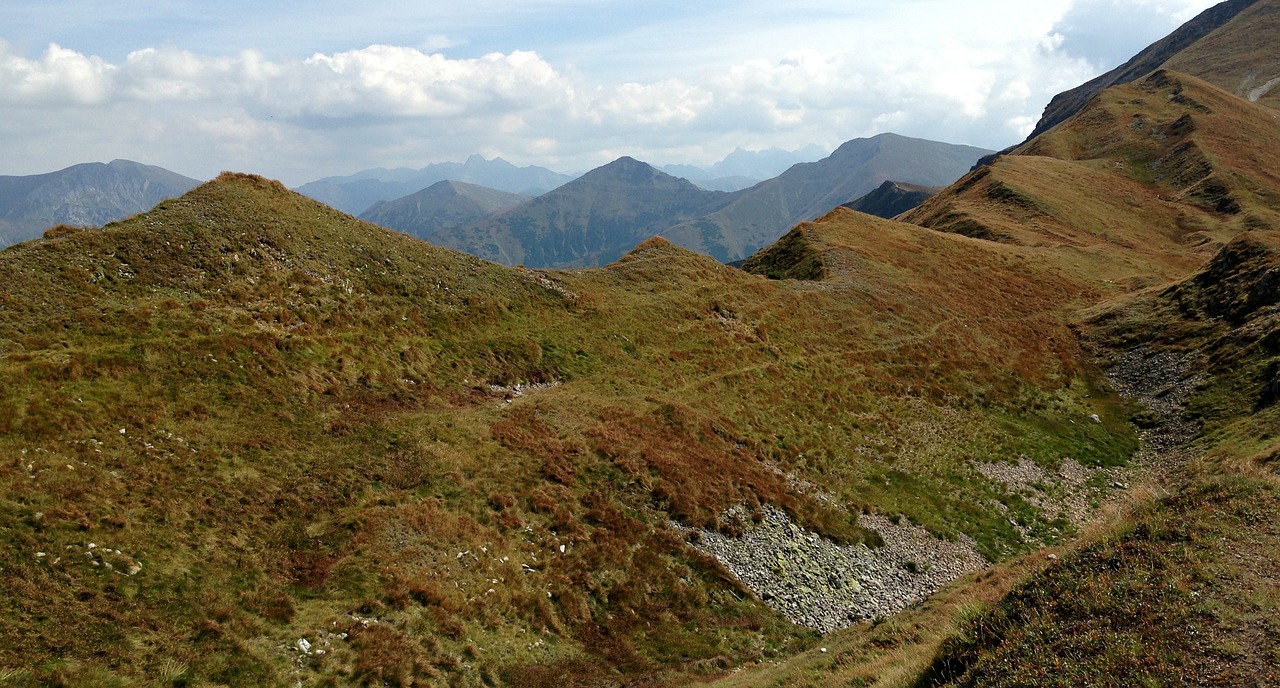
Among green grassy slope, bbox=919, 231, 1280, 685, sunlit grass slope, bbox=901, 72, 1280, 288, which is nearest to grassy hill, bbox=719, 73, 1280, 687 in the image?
green grassy slope, bbox=919, 231, 1280, 685

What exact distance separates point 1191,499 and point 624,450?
2297 cm

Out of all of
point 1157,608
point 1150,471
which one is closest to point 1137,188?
point 1150,471

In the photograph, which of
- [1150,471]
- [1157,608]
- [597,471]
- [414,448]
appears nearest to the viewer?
[1157,608]

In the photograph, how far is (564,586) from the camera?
950 inches

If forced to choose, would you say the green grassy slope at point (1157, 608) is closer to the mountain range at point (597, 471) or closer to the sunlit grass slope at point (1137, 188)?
the mountain range at point (597, 471)

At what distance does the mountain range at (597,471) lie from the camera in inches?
594

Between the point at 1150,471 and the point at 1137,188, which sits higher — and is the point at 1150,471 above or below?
below

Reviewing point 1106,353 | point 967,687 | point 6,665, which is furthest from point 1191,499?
point 1106,353

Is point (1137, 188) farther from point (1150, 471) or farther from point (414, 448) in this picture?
point (414, 448)

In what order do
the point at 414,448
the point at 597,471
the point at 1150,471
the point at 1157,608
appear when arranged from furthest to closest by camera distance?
the point at 1150,471, the point at 597,471, the point at 414,448, the point at 1157,608

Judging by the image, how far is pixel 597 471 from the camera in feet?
103

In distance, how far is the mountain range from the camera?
15086 mm

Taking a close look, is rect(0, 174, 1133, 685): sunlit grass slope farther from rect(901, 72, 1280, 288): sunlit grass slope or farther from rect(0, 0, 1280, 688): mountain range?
rect(901, 72, 1280, 288): sunlit grass slope

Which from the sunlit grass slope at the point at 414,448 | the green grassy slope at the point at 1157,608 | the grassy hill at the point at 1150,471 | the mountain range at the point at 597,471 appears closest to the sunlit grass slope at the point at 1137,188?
the grassy hill at the point at 1150,471
